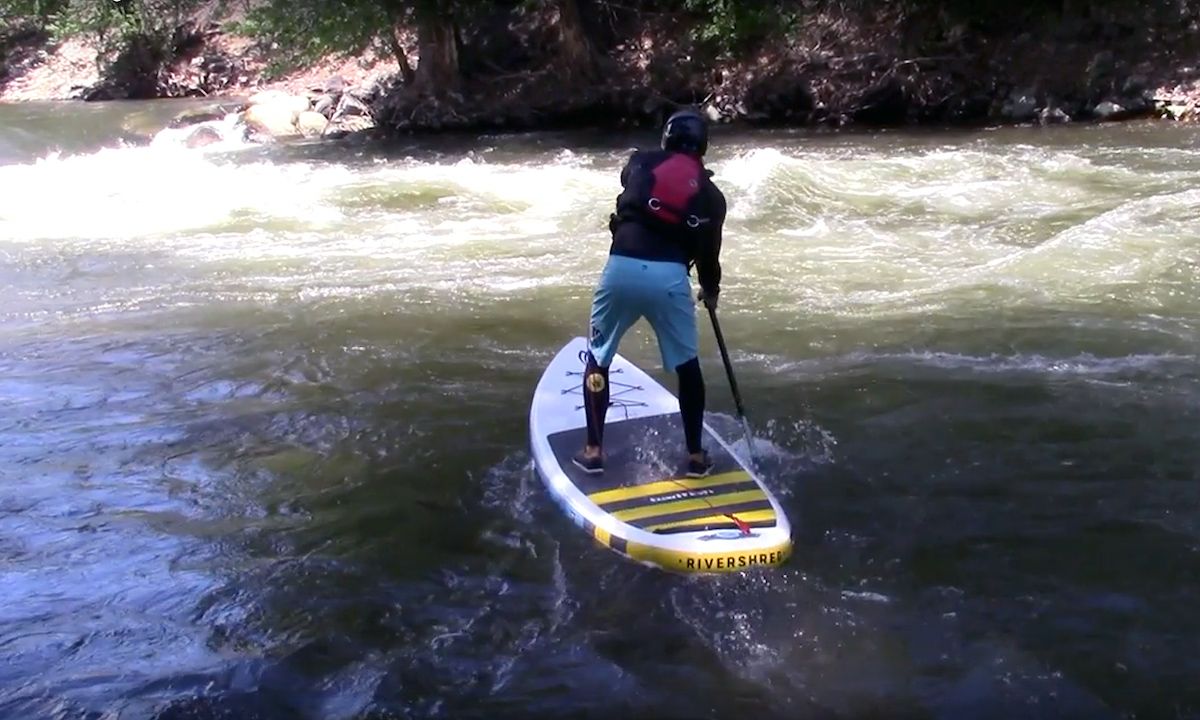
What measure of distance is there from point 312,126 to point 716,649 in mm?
18983

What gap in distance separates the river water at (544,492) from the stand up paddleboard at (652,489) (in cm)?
11

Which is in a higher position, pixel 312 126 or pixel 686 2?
pixel 686 2

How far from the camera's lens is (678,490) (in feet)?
15.7

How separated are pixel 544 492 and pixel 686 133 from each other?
62.8 inches

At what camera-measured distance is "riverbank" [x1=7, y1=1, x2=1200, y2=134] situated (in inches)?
682

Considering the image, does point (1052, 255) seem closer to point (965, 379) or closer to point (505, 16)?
point (965, 379)

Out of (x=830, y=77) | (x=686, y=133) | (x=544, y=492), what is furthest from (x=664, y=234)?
(x=830, y=77)

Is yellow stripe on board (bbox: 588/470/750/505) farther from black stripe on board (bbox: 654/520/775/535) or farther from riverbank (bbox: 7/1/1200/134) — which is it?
riverbank (bbox: 7/1/1200/134)

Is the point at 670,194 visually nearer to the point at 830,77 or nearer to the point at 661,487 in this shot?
the point at 661,487

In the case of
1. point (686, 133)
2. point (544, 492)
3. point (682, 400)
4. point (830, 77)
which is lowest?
point (830, 77)

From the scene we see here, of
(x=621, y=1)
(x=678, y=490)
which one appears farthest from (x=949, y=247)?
(x=621, y=1)

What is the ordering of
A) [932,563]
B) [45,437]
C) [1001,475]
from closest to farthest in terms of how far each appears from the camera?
[932,563] < [1001,475] < [45,437]

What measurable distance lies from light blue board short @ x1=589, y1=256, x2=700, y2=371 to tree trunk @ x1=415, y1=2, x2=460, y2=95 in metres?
17.0

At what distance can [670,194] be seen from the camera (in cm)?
454
